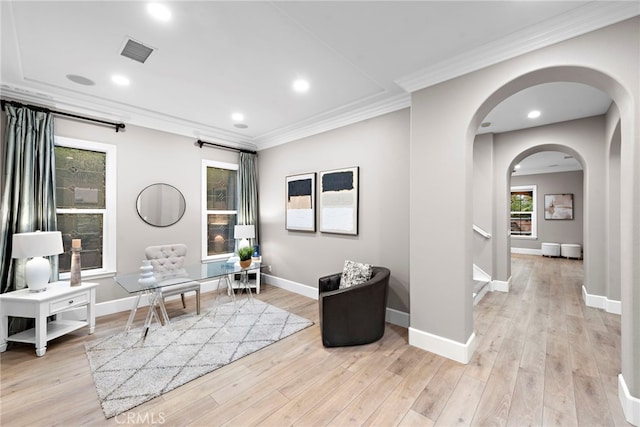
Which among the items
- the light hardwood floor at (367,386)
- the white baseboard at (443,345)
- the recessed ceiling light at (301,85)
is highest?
the recessed ceiling light at (301,85)

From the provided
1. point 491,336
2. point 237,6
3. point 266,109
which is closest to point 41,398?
point 237,6

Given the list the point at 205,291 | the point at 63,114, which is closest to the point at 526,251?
the point at 205,291

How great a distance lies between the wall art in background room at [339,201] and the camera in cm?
366

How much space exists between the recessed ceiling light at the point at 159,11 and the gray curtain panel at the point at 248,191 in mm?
3099

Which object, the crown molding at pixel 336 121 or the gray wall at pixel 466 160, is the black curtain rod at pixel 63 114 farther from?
the gray wall at pixel 466 160

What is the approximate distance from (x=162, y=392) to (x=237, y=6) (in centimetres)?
291

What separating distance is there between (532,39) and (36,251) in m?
4.85

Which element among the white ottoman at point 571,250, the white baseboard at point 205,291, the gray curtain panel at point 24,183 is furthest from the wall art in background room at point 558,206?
the gray curtain panel at point 24,183

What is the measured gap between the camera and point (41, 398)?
1.99 meters

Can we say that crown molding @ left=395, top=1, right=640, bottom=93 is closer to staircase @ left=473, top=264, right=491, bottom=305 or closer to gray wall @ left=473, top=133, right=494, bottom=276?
gray wall @ left=473, top=133, right=494, bottom=276

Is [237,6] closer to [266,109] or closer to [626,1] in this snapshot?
[266,109]

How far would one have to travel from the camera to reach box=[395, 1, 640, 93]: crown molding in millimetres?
1734

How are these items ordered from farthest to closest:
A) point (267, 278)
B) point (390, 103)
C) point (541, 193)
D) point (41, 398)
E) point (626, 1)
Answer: point (541, 193), point (267, 278), point (390, 103), point (41, 398), point (626, 1)

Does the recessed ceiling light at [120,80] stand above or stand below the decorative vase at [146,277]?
above
